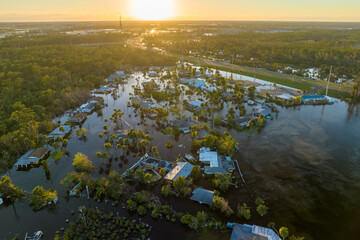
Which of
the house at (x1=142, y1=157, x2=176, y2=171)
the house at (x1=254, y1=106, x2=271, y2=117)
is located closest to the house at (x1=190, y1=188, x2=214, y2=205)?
the house at (x1=142, y1=157, x2=176, y2=171)

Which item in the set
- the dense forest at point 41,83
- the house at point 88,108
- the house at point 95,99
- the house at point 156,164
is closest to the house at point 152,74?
the dense forest at point 41,83

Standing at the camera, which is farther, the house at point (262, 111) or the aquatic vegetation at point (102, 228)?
the house at point (262, 111)

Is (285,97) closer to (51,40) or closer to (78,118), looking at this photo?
(78,118)

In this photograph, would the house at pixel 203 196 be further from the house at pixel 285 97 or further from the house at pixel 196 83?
the house at pixel 196 83

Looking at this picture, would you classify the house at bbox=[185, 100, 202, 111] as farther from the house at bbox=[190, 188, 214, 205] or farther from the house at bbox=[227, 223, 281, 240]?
the house at bbox=[227, 223, 281, 240]

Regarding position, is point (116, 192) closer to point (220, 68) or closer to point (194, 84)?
point (194, 84)
